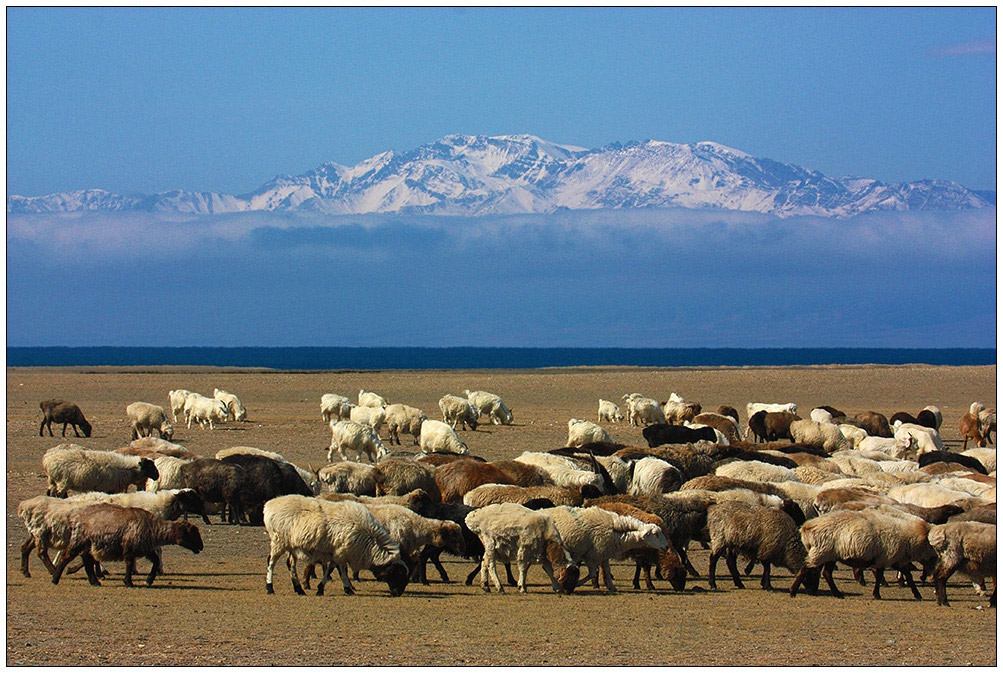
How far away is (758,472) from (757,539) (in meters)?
4.51

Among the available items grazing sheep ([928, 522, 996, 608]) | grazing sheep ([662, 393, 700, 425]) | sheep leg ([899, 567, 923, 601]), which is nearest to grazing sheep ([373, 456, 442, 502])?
sheep leg ([899, 567, 923, 601])

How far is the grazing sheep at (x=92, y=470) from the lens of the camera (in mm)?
16031

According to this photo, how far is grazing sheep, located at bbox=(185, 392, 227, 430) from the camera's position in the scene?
102ft

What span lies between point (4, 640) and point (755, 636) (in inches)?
260

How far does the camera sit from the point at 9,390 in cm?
4816

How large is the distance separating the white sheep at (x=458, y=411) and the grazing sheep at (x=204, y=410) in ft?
21.3

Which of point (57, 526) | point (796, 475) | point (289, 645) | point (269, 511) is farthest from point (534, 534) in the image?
point (796, 475)

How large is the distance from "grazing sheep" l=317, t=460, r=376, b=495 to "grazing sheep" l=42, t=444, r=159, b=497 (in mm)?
2680

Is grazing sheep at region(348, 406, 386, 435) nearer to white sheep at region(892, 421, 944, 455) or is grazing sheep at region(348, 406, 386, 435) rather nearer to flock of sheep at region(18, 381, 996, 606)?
flock of sheep at region(18, 381, 996, 606)

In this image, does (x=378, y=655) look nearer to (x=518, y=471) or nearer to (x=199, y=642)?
(x=199, y=642)

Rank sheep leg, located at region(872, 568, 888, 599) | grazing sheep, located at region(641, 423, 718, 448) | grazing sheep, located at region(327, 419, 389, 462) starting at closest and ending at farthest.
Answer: sheep leg, located at region(872, 568, 888, 599)
grazing sheep, located at region(327, 419, 389, 462)
grazing sheep, located at region(641, 423, 718, 448)

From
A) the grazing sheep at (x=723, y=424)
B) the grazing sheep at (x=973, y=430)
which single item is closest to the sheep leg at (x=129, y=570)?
the grazing sheep at (x=723, y=424)

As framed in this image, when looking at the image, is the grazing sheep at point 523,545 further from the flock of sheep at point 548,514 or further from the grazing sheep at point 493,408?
the grazing sheep at point 493,408

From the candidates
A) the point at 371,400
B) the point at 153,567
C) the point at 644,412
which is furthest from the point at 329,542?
the point at 644,412
